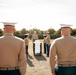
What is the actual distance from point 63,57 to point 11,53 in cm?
113

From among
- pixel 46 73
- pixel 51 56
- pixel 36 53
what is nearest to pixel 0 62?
pixel 51 56

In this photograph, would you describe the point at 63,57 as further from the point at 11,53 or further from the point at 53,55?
the point at 11,53

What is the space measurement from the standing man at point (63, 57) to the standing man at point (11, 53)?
0.73 meters

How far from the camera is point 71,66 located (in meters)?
5.82

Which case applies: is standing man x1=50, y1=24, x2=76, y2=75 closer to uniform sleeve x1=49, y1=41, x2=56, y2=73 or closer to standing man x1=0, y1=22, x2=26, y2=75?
uniform sleeve x1=49, y1=41, x2=56, y2=73

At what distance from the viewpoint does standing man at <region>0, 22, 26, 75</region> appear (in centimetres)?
530

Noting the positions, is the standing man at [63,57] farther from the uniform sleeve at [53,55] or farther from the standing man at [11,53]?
the standing man at [11,53]

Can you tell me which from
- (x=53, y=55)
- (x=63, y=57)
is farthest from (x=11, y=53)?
(x=63, y=57)

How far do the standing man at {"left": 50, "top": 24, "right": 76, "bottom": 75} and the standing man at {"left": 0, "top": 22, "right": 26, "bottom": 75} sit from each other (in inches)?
28.9

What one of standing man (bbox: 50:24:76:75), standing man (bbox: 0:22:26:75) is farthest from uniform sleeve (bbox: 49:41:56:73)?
standing man (bbox: 0:22:26:75)

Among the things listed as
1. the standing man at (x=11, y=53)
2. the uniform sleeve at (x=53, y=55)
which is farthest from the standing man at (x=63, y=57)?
the standing man at (x=11, y=53)

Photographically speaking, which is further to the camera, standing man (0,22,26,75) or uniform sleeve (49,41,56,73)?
uniform sleeve (49,41,56,73)

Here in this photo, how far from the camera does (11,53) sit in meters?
5.32

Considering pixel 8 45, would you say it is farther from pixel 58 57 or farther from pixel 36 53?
pixel 36 53
